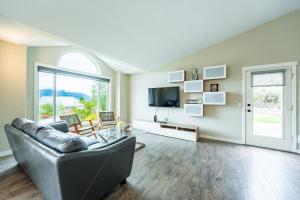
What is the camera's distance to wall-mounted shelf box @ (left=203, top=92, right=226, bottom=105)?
383cm

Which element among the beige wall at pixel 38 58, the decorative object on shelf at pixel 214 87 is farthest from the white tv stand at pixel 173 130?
the beige wall at pixel 38 58

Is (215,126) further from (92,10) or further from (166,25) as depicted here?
(92,10)

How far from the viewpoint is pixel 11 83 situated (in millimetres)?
2990

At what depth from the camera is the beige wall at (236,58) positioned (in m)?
3.32

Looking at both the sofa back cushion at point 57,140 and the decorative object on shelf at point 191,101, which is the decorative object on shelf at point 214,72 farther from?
the sofa back cushion at point 57,140

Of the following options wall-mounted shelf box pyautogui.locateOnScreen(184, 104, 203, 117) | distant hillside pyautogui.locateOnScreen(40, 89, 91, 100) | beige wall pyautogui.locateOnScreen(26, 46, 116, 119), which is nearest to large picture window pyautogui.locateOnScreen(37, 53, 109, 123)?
distant hillside pyautogui.locateOnScreen(40, 89, 91, 100)

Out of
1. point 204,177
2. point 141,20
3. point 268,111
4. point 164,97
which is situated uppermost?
point 141,20

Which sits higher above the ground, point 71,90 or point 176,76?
point 176,76

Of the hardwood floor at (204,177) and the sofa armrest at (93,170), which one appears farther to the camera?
the hardwood floor at (204,177)

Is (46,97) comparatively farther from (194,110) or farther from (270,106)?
(270,106)

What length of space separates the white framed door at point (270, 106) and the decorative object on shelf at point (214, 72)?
544mm

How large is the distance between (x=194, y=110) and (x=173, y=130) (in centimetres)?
90

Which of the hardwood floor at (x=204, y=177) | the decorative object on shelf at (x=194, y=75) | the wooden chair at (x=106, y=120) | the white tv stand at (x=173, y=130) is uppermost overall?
the decorative object on shelf at (x=194, y=75)

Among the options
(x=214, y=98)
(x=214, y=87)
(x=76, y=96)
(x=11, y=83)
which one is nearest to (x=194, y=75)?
(x=214, y=87)
